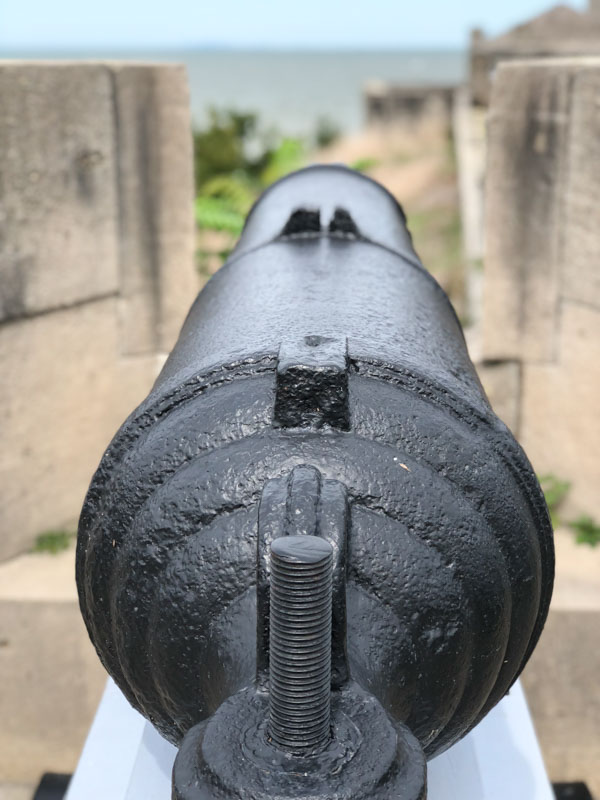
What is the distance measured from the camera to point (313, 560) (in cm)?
138

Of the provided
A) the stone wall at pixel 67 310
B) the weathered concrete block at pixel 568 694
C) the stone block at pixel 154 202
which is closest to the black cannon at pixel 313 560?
the weathered concrete block at pixel 568 694

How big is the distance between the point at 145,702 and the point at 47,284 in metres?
2.85

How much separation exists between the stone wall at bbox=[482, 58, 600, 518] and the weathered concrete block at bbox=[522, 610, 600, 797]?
0.76m

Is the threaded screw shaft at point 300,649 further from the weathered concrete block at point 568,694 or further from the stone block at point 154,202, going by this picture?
the stone block at point 154,202

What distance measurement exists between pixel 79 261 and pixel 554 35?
9212mm

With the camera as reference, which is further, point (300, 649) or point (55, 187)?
point (55, 187)

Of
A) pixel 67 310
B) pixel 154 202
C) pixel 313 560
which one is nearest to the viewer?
pixel 313 560

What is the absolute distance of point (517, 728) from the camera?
2.96m

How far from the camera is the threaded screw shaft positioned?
1.41 m

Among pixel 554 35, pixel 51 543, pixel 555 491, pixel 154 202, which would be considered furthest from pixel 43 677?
pixel 554 35

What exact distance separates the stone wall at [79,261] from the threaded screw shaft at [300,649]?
316 cm

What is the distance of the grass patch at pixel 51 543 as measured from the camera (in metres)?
4.64

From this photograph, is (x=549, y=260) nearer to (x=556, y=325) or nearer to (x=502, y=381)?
(x=556, y=325)

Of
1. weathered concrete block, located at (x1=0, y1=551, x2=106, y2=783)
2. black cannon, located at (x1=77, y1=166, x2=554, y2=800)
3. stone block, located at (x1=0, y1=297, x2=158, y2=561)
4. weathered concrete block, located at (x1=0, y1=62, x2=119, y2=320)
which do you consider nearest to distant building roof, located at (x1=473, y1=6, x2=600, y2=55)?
weathered concrete block, located at (x1=0, y1=62, x2=119, y2=320)
